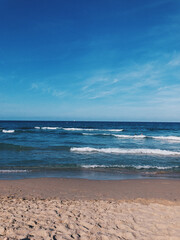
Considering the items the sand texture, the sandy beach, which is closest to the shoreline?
the sandy beach

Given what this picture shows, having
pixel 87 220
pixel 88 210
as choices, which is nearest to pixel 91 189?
pixel 88 210

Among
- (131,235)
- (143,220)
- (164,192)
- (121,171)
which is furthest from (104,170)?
(131,235)

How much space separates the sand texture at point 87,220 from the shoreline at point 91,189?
30.5 inches

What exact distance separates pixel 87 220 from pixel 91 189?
9.53 feet

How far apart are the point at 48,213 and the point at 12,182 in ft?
12.7

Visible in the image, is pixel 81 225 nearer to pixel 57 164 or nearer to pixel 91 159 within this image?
pixel 57 164

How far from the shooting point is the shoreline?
6625 millimetres

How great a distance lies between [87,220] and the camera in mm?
4512

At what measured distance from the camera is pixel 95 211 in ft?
16.6

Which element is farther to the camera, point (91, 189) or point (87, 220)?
point (91, 189)

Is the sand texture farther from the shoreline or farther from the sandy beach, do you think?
the shoreline

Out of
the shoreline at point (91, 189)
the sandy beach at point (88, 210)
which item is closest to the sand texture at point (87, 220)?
the sandy beach at point (88, 210)

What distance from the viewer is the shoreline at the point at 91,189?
6.62 meters

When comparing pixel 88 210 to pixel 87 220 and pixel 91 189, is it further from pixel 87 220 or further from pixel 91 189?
pixel 91 189
